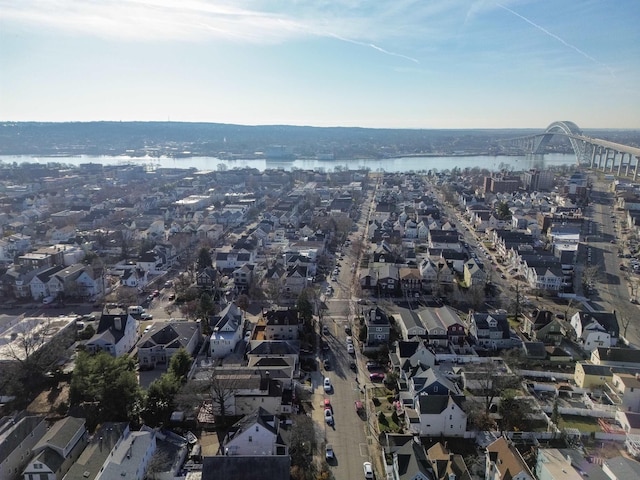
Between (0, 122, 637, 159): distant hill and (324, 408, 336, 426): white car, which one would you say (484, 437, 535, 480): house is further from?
(0, 122, 637, 159): distant hill

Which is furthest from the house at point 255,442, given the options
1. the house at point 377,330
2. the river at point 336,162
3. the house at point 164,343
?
the river at point 336,162

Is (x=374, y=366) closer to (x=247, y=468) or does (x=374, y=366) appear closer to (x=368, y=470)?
(x=368, y=470)

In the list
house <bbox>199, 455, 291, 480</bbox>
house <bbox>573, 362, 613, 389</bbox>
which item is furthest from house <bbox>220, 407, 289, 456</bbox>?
house <bbox>573, 362, 613, 389</bbox>

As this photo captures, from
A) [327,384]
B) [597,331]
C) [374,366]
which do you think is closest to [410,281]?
[374,366]

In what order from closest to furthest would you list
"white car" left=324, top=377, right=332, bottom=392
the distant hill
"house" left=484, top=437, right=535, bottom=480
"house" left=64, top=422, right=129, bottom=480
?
1. "house" left=484, top=437, right=535, bottom=480
2. "house" left=64, top=422, right=129, bottom=480
3. "white car" left=324, top=377, right=332, bottom=392
4. the distant hill

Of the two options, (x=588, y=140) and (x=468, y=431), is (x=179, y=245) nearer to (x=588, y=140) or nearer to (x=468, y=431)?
(x=468, y=431)

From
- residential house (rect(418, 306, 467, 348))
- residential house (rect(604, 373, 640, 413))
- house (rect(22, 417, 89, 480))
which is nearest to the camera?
house (rect(22, 417, 89, 480))

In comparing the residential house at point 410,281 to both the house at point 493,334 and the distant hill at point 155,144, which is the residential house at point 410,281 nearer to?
the house at point 493,334
